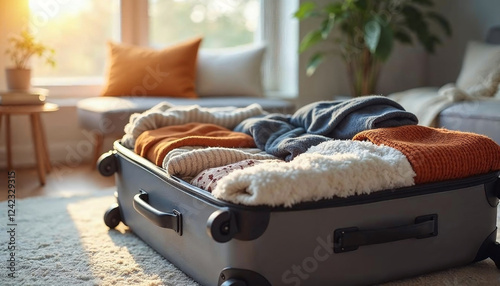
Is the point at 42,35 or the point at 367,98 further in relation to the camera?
the point at 42,35

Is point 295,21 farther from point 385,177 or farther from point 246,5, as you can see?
point 385,177

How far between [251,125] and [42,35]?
6.68 ft

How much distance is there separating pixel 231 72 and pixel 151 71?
0.47m

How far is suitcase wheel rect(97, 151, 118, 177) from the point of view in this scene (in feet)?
6.05

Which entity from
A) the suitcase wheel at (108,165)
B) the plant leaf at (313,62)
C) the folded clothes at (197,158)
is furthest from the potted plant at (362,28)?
the folded clothes at (197,158)

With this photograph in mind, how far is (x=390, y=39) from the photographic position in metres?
3.26

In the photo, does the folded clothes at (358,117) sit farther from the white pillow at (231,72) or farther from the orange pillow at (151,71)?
the white pillow at (231,72)

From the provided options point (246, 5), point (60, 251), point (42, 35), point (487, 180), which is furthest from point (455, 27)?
point (60, 251)

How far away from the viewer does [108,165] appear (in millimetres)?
1854

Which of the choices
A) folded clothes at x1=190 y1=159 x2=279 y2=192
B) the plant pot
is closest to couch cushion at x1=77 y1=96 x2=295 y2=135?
the plant pot

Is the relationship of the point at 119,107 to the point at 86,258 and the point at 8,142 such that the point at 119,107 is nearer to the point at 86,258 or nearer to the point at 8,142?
the point at 8,142

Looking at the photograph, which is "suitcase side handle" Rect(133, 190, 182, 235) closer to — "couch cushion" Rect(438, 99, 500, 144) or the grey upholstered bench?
the grey upholstered bench

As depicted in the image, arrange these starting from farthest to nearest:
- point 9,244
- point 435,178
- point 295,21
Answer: point 295,21, point 9,244, point 435,178

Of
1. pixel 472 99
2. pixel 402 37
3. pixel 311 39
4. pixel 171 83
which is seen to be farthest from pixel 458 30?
pixel 171 83
